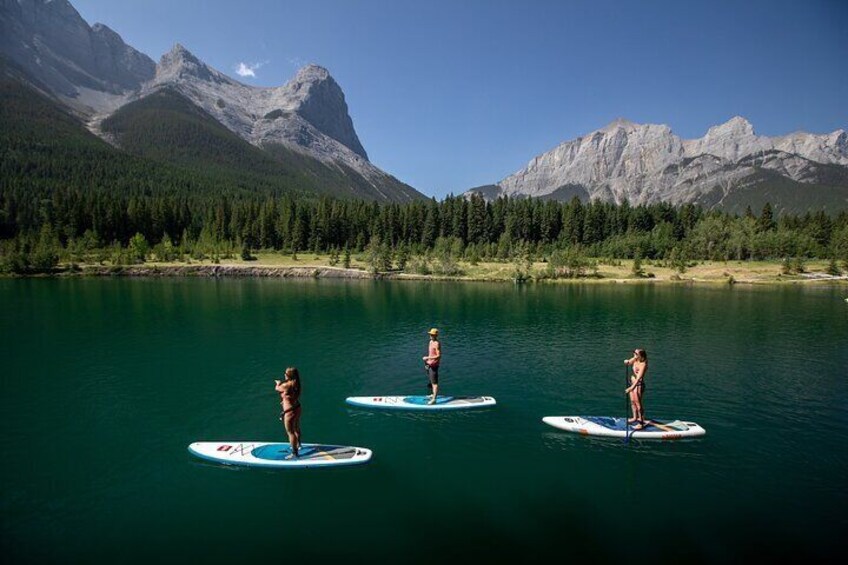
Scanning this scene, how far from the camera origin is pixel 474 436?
24641 millimetres

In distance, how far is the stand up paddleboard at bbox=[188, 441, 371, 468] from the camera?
67.5 feet

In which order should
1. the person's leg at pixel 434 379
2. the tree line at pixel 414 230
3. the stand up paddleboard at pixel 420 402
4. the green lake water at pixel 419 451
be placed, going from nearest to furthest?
the green lake water at pixel 419 451 → the stand up paddleboard at pixel 420 402 → the person's leg at pixel 434 379 → the tree line at pixel 414 230

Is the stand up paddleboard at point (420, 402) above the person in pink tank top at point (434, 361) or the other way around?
the other way around

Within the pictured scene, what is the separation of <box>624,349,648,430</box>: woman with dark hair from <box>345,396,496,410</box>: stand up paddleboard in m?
7.96

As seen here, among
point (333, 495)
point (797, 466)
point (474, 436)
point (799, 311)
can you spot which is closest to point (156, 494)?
point (333, 495)

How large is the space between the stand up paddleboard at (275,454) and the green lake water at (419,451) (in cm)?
49

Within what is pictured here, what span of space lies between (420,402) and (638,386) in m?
12.1

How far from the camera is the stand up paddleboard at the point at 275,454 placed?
20.6 m

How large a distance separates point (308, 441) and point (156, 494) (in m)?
7.06

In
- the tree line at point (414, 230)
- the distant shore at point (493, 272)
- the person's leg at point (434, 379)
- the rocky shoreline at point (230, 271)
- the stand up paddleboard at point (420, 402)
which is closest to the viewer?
the stand up paddleboard at point (420, 402)

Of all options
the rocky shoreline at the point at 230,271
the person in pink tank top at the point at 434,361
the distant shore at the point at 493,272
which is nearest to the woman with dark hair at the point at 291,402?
the person in pink tank top at the point at 434,361

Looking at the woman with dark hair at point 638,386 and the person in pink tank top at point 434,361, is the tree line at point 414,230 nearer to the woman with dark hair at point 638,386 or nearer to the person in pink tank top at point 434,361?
the person in pink tank top at point 434,361

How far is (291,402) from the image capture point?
66.8ft

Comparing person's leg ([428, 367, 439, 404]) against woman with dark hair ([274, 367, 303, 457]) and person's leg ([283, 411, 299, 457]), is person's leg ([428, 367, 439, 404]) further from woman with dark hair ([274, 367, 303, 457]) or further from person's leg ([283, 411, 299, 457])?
person's leg ([283, 411, 299, 457])
